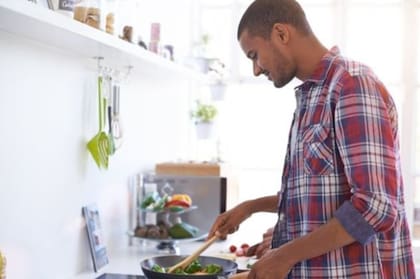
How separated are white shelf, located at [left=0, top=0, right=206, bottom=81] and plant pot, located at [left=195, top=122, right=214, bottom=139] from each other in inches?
38.8

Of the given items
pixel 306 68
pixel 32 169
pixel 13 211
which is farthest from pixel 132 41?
pixel 306 68

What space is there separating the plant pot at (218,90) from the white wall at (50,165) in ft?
3.05

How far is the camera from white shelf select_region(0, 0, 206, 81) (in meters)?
1.37

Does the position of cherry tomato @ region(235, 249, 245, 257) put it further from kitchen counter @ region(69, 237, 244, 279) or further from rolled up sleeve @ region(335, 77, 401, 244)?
rolled up sleeve @ region(335, 77, 401, 244)

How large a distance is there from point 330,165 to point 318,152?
4 centimetres

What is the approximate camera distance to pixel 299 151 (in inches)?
52.1

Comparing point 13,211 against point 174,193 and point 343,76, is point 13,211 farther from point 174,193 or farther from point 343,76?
point 174,193

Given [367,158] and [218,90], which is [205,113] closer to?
[218,90]

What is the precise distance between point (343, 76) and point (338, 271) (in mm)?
412

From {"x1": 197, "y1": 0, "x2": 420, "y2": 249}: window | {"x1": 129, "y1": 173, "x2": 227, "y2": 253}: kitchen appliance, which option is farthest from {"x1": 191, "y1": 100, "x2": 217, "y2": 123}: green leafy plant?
{"x1": 129, "y1": 173, "x2": 227, "y2": 253}: kitchen appliance

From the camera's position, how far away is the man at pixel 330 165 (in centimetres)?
117

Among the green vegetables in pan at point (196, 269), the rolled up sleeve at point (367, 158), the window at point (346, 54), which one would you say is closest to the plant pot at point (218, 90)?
the window at point (346, 54)

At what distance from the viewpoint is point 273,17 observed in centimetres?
134

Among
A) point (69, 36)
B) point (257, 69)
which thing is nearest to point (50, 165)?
point (69, 36)
